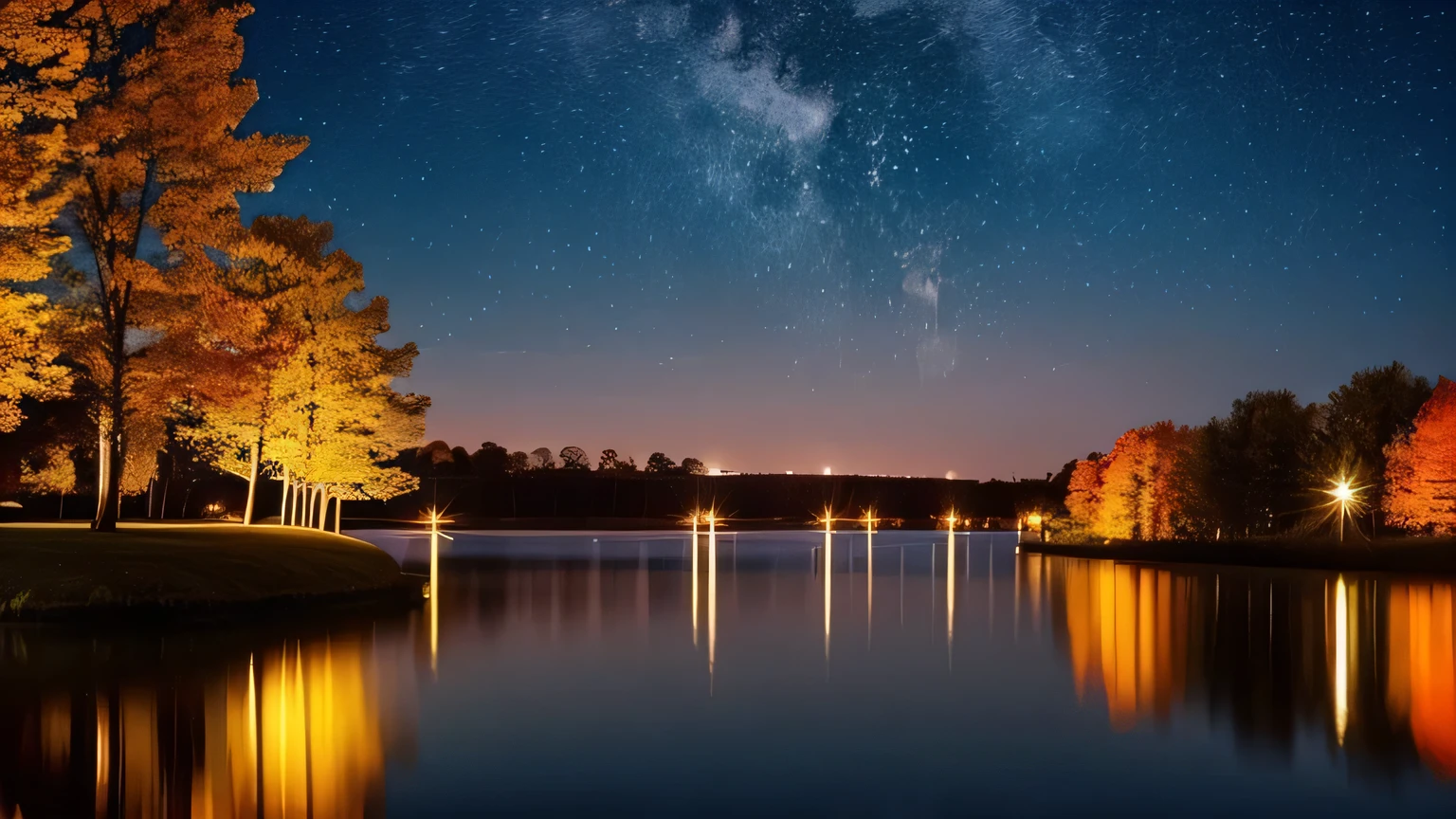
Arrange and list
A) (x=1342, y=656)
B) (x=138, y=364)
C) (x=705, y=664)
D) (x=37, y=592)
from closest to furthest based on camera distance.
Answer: (x=705, y=664) < (x=1342, y=656) < (x=37, y=592) < (x=138, y=364)

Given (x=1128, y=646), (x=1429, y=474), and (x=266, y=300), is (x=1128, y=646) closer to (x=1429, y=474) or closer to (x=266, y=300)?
(x=266, y=300)

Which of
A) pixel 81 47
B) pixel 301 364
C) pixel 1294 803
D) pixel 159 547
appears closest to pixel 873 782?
pixel 1294 803

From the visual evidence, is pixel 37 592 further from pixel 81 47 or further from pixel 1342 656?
pixel 1342 656

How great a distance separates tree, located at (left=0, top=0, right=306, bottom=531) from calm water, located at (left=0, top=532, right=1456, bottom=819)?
10804mm

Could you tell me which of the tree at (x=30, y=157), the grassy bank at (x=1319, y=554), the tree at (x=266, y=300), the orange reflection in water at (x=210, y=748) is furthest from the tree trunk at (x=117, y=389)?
the grassy bank at (x=1319, y=554)

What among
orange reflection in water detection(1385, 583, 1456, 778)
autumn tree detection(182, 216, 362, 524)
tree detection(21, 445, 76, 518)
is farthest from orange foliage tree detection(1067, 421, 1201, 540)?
tree detection(21, 445, 76, 518)

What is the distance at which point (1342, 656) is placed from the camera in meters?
22.7

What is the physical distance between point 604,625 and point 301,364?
21.0m

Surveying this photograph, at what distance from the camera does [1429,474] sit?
7256 centimetres

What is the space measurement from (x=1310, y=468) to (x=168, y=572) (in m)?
75.7

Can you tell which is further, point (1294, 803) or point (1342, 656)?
point (1342, 656)

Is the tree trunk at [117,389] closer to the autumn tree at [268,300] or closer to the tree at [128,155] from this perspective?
the tree at [128,155]

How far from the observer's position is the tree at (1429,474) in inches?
2847

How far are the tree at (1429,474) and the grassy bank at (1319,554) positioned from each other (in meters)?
3.78
